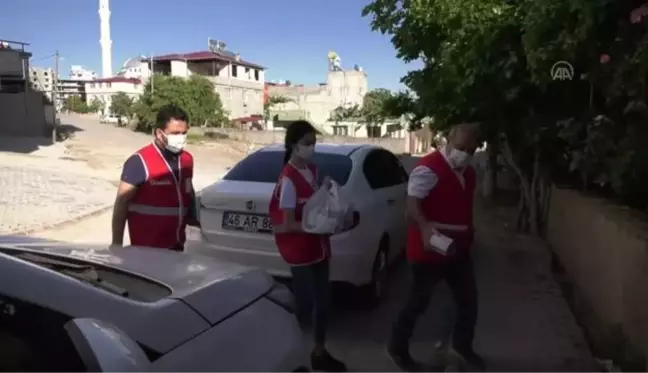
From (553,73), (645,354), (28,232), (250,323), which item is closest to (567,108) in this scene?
(553,73)

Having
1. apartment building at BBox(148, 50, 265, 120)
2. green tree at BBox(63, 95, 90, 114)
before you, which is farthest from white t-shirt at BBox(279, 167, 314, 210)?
green tree at BBox(63, 95, 90, 114)

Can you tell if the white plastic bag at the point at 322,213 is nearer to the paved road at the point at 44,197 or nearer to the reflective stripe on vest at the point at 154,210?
the reflective stripe on vest at the point at 154,210

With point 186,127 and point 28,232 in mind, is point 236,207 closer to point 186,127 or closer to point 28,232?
point 186,127

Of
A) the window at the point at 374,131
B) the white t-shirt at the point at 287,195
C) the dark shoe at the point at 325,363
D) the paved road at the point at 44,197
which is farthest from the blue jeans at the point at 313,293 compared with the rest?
the window at the point at 374,131

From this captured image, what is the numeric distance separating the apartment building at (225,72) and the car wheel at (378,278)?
56.3 metres

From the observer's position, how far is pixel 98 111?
81.8 metres

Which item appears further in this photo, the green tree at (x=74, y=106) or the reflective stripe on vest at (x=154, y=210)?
the green tree at (x=74, y=106)

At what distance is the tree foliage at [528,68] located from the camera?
5.36 m

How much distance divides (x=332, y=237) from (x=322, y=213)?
133cm

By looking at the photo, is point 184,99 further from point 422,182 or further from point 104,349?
point 104,349

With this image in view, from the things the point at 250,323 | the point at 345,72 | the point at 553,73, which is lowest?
the point at 250,323

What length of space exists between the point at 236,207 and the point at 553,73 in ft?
12.8

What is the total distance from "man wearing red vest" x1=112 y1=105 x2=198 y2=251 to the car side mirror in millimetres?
2175

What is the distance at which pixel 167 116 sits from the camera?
13.2ft
